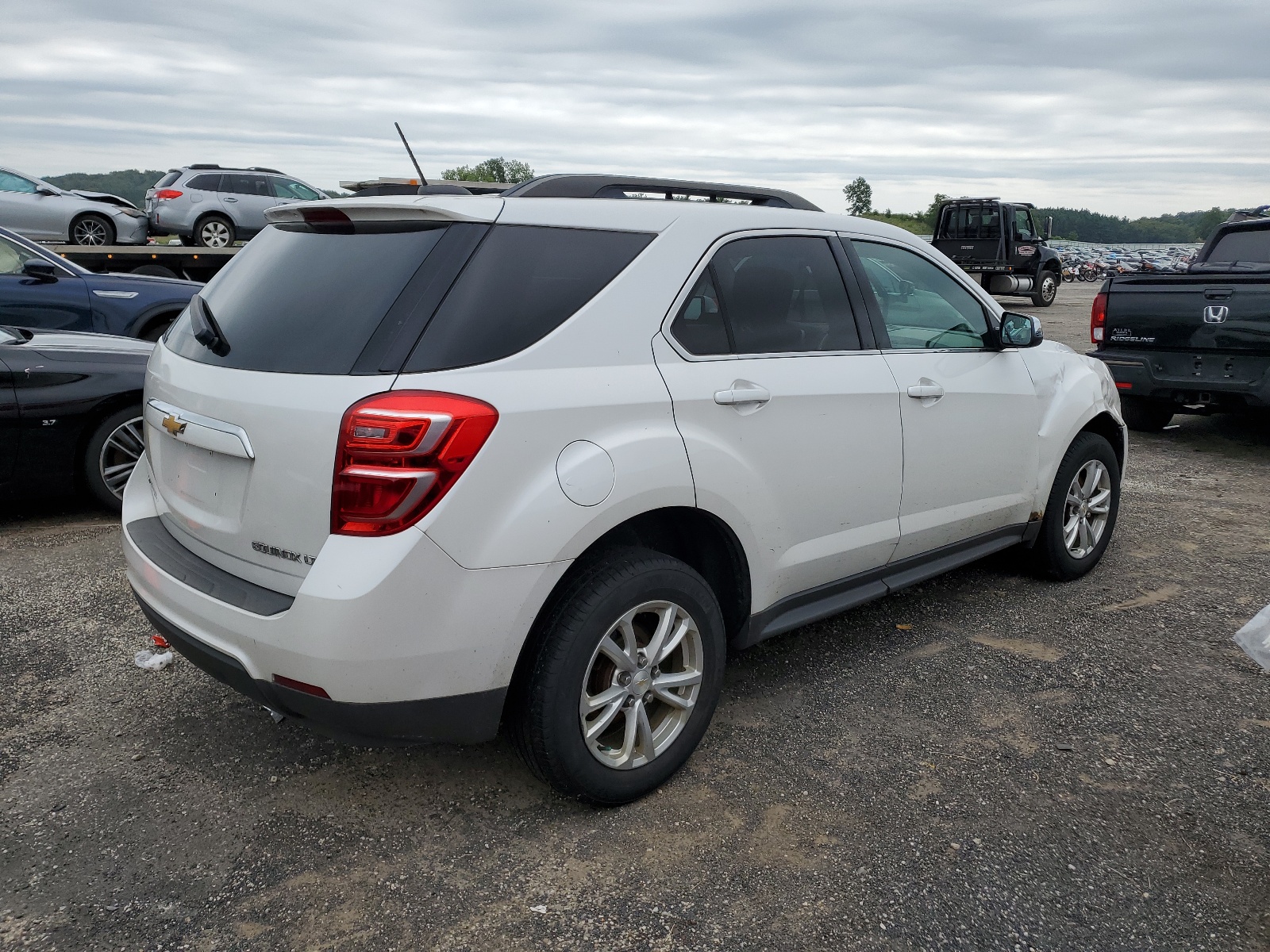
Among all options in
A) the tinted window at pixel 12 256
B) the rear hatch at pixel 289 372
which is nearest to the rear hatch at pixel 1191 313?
the rear hatch at pixel 289 372

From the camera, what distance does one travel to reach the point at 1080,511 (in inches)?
190

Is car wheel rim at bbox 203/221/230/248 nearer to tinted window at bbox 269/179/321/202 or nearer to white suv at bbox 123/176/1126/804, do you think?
tinted window at bbox 269/179/321/202

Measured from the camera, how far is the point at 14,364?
17.6ft

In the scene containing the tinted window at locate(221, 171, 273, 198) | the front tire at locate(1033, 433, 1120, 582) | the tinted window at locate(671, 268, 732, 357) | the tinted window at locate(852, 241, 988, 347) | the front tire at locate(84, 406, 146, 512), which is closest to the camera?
the tinted window at locate(671, 268, 732, 357)

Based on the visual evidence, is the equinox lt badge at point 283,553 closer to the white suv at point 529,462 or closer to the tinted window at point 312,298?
the white suv at point 529,462

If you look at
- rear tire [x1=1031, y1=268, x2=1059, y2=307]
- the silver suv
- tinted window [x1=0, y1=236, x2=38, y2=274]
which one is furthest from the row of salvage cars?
rear tire [x1=1031, y1=268, x2=1059, y2=307]

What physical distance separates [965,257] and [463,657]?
80.0 feet

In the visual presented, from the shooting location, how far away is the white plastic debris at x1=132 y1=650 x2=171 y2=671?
12.6 ft

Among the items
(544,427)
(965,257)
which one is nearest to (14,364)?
(544,427)

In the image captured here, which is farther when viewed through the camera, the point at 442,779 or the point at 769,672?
the point at 769,672

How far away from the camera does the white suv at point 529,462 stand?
2.45 meters

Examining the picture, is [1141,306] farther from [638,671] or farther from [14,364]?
[14,364]

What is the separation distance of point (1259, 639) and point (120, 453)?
5.47 meters

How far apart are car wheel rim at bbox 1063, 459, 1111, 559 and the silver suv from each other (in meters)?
15.7
